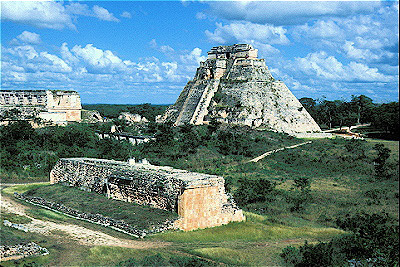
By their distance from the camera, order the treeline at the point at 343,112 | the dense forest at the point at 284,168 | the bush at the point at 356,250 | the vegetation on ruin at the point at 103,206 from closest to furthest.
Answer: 1. the bush at the point at 356,250
2. the dense forest at the point at 284,168
3. the vegetation on ruin at the point at 103,206
4. the treeline at the point at 343,112

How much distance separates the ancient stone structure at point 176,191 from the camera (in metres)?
16.6

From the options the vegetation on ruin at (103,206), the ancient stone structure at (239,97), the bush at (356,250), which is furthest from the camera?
the ancient stone structure at (239,97)

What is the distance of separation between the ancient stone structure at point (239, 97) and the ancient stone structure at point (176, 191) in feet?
94.2

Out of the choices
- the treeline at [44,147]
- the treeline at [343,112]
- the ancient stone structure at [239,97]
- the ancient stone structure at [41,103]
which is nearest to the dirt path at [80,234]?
the treeline at [44,147]

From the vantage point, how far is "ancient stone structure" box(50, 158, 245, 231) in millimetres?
16594

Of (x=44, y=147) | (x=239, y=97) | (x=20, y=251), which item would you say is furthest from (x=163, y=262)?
(x=239, y=97)

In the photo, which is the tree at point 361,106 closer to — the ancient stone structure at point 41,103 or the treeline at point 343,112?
the treeline at point 343,112

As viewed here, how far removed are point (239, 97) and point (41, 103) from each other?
71.2ft

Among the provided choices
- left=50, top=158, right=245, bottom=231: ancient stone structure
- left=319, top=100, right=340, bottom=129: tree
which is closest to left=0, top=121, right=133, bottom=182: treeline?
left=50, top=158, right=245, bottom=231: ancient stone structure

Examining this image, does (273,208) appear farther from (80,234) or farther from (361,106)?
(361,106)

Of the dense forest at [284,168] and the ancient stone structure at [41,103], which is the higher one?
the ancient stone structure at [41,103]

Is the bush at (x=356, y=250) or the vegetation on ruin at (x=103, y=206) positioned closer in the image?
the bush at (x=356, y=250)

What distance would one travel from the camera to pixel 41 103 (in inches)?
1673

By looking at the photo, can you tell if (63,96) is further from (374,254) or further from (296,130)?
(374,254)
